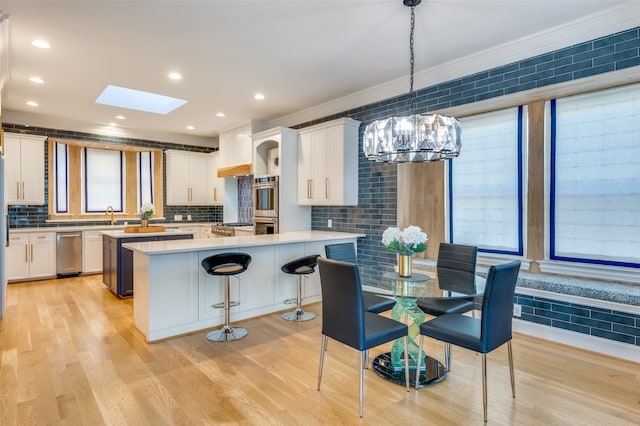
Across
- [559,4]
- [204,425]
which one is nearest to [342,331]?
[204,425]

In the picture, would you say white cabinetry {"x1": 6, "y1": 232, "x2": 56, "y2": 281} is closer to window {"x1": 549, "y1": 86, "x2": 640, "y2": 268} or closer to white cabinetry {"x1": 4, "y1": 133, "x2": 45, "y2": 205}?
white cabinetry {"x1": 4, "y1": 133, "x2": 45, "y2": 205}

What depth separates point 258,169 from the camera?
588 centimetres

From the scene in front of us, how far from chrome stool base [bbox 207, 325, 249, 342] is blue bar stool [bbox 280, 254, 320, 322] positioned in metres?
0.59

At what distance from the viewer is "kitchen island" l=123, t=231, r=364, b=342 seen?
3.31 m

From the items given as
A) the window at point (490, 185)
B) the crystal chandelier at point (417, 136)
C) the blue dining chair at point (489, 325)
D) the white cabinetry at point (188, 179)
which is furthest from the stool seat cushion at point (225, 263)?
the white cabinetry at point (188, 179)

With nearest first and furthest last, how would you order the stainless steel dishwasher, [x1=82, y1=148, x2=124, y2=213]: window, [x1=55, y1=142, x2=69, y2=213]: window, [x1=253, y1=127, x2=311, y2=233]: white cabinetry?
1. [x1=253, y1=127, x2=311, y2=233]: white cabinetry
2. the stainless steel dishwasher
3. [x1=55, y1=142, x2=69, y2=213]: window
4. [x1=82, y1=148, x2=124, y2=213]: window

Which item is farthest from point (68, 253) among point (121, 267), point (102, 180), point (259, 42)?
point (259, 42)

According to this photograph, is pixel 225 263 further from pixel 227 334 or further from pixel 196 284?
pixel 227 334

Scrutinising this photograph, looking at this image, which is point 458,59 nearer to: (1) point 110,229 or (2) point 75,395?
(2) point 75,395

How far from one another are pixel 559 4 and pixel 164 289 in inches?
161

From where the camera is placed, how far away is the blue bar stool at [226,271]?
3.28m

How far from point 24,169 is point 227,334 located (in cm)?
489

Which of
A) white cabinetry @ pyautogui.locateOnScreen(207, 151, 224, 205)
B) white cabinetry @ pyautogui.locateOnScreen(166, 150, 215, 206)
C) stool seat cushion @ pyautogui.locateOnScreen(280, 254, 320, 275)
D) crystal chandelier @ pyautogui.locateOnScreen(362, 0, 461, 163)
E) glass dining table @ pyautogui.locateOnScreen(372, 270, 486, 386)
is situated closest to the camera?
glass dining table @ pyautogui.locateOnScreen(372, 270, 486, 386)

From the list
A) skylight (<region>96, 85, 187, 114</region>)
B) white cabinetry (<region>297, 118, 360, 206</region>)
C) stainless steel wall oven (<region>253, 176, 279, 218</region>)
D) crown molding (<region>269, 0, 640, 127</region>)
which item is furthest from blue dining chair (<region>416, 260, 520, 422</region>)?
skylight (<region>96, 85, 187, 114</region>)
